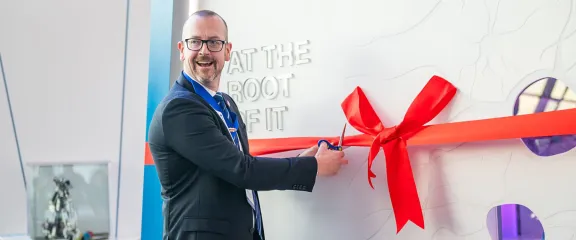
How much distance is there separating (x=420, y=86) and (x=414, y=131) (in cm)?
12

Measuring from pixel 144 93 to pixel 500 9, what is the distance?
50.3 inches

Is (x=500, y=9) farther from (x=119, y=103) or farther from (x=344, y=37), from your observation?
(x=119, y=103)

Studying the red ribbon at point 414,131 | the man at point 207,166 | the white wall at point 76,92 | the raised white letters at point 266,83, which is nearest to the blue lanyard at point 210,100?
the man at point 207,166

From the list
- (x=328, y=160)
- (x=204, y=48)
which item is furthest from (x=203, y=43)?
(x=328, y=160)

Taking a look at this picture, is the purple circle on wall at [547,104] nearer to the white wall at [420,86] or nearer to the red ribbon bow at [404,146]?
the white wall at [420,86]

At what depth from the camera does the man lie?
4.77 feet

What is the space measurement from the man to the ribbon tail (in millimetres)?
156

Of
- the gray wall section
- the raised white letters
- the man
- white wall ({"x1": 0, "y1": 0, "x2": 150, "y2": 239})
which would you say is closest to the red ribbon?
the man

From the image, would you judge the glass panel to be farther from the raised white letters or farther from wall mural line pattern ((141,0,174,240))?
wall mural line pattern ((141,0,174,240))

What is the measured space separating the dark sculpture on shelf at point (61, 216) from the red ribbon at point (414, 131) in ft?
3.27

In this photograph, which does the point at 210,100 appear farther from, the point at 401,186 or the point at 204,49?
the point at 401,186

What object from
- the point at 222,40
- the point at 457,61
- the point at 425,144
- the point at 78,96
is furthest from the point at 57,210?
the point at 457,61

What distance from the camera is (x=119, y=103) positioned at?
2.08 metres

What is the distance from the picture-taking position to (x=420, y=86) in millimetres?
1452
